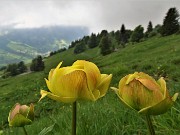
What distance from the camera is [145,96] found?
1.36 m

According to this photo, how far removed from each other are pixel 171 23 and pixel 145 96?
248 ft

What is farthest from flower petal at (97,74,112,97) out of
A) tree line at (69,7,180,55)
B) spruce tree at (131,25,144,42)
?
spruce tree at (131,25,144,42)

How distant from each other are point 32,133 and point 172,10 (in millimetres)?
76854

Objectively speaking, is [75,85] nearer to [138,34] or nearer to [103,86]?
[103,86]

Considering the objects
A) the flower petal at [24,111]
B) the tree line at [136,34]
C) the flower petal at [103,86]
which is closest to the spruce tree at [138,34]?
the tree line at [136,34]

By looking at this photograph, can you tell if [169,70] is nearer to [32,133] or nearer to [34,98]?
[34,98]

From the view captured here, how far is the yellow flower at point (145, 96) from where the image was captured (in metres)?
1.31

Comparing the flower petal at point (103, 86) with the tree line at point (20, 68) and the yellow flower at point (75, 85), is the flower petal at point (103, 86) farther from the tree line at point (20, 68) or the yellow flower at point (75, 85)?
the tree line at point (20, 68)

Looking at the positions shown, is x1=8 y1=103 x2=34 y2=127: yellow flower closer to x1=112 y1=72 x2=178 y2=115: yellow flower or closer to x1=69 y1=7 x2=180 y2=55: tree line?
x1=112 y1=72 x2=178 y2=115: yellow flower

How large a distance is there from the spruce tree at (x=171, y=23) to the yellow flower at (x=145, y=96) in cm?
7399

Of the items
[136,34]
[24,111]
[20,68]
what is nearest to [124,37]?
[136,34]

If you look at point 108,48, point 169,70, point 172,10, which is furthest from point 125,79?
point 108,48

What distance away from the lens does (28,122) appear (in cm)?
188

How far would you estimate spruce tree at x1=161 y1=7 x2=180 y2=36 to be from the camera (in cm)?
7321
